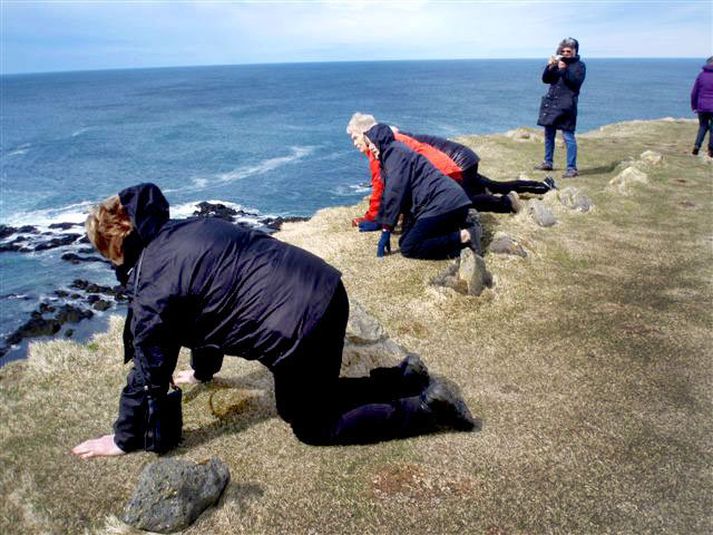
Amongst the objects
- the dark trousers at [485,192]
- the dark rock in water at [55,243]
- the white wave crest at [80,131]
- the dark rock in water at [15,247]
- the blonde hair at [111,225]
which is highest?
the blonde hair at [111,225]

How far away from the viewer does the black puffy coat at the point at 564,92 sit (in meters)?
20.9

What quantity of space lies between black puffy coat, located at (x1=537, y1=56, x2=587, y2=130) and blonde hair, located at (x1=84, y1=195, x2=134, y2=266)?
19.0 m

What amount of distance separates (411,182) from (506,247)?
11.1ft

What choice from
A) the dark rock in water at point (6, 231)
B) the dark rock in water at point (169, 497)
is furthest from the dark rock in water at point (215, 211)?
the dark rock in water at point (169, 497)

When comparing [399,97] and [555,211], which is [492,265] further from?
[399,97]

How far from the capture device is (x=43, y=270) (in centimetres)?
3538

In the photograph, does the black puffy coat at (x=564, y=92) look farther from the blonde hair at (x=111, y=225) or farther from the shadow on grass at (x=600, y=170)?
the blonde hair at (x=111, y=225)

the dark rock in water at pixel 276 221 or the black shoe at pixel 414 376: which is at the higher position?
the black shoe at pixel 414 376

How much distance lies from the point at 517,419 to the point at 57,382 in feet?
27.4

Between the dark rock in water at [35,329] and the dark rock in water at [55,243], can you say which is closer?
the dark rock in water at [35,329]

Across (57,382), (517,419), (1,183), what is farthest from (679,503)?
(1,183)

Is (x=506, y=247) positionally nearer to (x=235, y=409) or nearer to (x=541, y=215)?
(x=541, y=215)

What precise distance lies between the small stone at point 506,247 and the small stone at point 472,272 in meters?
2.07

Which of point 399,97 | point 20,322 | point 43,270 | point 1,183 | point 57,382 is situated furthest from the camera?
point 399,97
